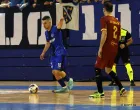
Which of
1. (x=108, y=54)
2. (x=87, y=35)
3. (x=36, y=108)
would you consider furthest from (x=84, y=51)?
(x=36, y=108)

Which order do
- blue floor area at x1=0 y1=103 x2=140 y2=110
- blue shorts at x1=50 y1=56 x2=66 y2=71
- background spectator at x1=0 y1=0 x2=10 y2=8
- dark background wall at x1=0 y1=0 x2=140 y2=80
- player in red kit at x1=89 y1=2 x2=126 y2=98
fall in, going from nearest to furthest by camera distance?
blue floor area at x1=0 y1=103 x2=140 y2=110 < player in red kit at x1=89 y1=2 x2=126 y2=98 < blue shorts at x1=50 y1=56 x2=66 y2=71 < dark background wall at x1=0 y1=0 x2=140 y2=80 < background spectator at x1=0 y1=0 x2=10 y2=8

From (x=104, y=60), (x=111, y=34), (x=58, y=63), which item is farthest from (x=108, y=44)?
(x=58, y=63)

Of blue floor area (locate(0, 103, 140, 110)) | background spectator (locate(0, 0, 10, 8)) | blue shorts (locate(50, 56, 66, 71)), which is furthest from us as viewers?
background spectator (locate(0, 0, 10, 8))

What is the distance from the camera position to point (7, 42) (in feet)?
61.1

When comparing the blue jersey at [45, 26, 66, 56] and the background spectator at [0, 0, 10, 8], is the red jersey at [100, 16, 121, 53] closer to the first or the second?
the blue jersey at [45, 26, 66, 56]

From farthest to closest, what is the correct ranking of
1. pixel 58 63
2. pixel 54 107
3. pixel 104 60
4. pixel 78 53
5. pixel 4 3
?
pixel 4 3 < pixel 78 53 < pixel 58 63 < pixel 104 60 < pixel 54 107

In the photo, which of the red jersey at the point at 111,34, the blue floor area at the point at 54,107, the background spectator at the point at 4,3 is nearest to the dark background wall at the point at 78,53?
the background spectator at the point at 4,3

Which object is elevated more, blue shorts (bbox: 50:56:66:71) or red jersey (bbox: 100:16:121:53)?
red jersey (bbox: 100:16:121:53)

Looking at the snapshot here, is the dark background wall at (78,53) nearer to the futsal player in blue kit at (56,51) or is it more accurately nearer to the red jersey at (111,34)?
the futsal player in blue kit at (56,51)

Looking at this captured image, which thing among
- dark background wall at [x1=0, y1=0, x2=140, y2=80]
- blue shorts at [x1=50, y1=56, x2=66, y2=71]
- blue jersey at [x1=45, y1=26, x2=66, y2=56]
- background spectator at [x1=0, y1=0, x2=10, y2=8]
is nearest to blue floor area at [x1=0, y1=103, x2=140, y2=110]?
blue shorts at [x1=50, y1=56, x2=66, y2=71]

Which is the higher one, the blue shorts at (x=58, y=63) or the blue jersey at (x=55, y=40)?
the blue jersey at (x=55, y=40)

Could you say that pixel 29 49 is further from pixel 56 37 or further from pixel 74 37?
pixel 56 37

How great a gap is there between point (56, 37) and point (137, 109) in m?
4.82

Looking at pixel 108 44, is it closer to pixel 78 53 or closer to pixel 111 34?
pixel 111 34
